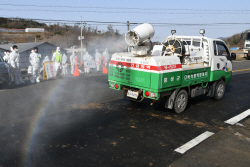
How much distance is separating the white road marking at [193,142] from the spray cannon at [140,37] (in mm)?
2760

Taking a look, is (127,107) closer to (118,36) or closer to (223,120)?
(223,120)

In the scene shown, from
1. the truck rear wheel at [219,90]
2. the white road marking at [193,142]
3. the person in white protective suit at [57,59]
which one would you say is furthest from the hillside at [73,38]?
the white road marking at [193,142]

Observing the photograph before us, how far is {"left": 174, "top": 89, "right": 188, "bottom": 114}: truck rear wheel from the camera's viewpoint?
6.83 metres

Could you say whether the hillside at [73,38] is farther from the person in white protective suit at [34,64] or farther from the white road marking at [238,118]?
the white road marking at [238,118]

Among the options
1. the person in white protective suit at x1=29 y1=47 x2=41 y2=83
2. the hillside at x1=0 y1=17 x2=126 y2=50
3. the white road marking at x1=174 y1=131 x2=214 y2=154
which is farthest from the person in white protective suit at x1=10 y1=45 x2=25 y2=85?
the hillside at x1=0 y1=17 x2=126 y2=50

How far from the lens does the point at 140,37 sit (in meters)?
6.38

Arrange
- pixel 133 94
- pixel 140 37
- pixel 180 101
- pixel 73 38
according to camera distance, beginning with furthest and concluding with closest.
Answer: pixel 73 38 < pixel 180 101 < pixel 133 94 < pixel 140 37

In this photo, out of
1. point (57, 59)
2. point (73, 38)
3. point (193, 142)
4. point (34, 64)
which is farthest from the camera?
point (73, 38)

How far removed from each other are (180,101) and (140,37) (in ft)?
7.63

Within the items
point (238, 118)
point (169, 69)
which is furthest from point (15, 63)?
point (238, 118)

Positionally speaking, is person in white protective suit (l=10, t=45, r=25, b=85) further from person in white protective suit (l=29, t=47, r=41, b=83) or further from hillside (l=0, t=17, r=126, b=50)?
hillside (l=0, t=17, r=126, b=50)

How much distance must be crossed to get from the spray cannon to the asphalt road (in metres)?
1.94

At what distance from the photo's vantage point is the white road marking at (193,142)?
15.5 ft

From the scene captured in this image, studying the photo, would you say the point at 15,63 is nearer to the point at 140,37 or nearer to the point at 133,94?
the point at 133,94
